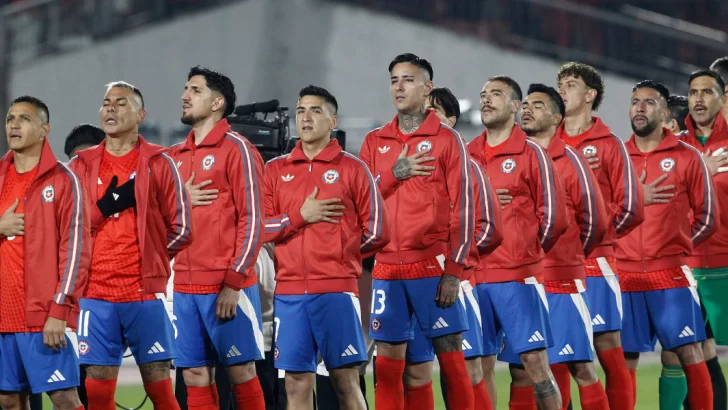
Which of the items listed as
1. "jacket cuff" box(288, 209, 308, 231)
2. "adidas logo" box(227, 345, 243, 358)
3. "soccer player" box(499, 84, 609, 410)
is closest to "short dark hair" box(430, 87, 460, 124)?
"soccer player" box(499, 84, 609, 410)

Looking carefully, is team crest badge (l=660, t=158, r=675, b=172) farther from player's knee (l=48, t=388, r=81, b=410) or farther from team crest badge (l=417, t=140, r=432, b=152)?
player's knee (l=48, t=388, r=81, b=410)

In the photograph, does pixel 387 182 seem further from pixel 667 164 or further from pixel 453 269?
pixel 667 164

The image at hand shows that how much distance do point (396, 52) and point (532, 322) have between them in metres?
7.34

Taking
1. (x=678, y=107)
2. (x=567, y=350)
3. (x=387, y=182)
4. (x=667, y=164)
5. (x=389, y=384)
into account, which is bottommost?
(x=389, y=384)

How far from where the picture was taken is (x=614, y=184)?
688 centimetres

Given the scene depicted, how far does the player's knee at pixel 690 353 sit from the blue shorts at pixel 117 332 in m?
2.96

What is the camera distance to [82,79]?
496 inches

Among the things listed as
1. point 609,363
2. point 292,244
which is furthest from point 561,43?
point 292,244

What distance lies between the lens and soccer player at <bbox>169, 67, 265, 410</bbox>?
582cm

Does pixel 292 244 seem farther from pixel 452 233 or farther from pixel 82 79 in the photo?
pixel 82 79

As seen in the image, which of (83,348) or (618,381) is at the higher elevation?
(83,348)

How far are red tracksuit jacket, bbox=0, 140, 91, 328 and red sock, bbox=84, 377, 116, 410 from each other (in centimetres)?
49

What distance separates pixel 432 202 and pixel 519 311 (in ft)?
2.28

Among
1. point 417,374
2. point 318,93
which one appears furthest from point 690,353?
point 318,93
